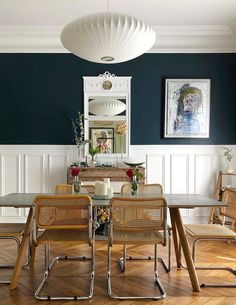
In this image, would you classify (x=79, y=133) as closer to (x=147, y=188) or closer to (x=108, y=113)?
(x=108, y=113)

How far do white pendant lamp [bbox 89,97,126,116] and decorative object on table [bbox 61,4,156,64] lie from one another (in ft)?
7.49

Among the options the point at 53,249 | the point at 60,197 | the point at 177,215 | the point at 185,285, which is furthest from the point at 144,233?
the point at 53,249

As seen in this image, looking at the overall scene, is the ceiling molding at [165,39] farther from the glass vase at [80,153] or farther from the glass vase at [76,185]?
the glass vase at [76,185]

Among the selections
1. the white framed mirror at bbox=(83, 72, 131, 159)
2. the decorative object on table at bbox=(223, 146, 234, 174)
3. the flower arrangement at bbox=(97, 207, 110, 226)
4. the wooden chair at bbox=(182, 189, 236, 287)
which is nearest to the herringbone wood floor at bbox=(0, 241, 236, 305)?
the wooden chair at bbox=(182, 189, 236, 287)

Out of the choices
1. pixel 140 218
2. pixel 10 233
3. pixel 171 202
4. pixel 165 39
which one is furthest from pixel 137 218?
pixel 165 39

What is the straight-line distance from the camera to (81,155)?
506 cm

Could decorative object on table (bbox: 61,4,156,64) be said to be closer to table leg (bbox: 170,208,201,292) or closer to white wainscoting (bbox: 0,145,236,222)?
table leg (bbox: 170,208,201,292)

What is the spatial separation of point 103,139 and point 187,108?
1.39 metres

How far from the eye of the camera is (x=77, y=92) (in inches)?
201

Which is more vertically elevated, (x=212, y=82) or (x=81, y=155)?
(x=212, y=82)

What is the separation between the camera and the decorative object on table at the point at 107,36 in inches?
98.1

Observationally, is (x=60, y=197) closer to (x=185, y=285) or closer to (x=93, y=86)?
(x=185, y=285)

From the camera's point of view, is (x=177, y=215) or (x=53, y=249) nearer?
(x=177, y=215)

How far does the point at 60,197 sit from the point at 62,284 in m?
0.91
